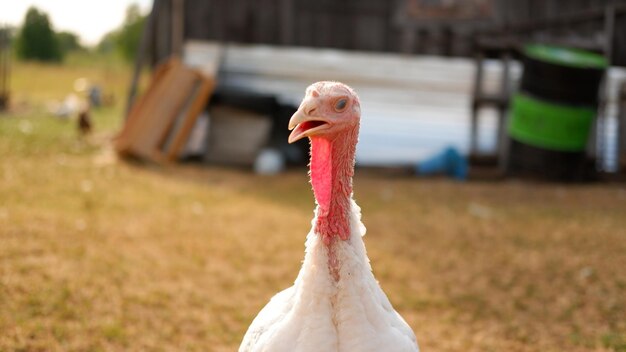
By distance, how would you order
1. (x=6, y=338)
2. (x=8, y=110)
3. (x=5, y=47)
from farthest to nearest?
1. (x=5, y=47)
2. (x=8, y=110)
3. (x=6, y=338)

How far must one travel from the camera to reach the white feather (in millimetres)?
2471

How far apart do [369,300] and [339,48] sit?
11.0 meters

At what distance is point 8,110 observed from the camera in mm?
19031

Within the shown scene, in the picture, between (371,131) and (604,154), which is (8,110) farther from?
(604,154)

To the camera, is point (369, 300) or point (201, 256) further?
point (201, 256)

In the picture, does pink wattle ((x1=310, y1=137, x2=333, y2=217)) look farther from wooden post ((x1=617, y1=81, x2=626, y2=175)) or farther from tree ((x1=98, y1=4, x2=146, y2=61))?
tree ((x1=98, y1=4, x2=146, y2=61))

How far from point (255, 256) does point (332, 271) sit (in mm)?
4143

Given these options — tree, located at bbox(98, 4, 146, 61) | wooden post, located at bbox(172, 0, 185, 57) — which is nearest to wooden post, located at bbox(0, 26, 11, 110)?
wooden post, located at bbox(172, 0, 185, 57)

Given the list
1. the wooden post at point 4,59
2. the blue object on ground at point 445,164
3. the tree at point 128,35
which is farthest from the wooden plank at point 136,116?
the tree at point 128,35

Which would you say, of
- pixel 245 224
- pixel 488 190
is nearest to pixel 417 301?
pixel 245 224

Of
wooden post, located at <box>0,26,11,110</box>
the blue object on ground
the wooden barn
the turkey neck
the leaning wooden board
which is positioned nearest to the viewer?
the turkey neck

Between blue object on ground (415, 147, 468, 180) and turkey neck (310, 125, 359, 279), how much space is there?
28.9 ft

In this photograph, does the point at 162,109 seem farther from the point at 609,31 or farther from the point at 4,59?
the point at 4,59

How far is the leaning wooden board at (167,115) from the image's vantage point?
11688 mm
